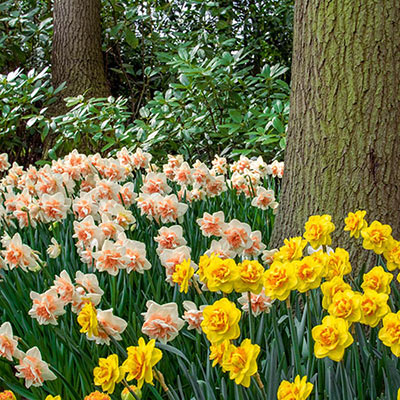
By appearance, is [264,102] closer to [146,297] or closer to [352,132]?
[352,132]

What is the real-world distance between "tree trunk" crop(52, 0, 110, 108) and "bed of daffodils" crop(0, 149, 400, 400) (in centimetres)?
304

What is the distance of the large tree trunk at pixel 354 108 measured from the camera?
6.36 feet

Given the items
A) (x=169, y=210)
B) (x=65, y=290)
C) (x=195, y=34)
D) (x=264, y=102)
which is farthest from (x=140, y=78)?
(x=65, y=290)

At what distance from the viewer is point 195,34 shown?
535cm

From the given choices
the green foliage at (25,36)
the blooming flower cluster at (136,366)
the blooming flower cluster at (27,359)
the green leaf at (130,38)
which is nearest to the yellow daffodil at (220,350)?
the blooming flower cluster at (136,366)

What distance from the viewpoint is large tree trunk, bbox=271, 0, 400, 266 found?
1.94 metres

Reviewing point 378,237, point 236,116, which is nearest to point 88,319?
point 378,237

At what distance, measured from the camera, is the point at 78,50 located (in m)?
5.36

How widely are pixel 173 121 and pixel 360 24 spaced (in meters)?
2.31

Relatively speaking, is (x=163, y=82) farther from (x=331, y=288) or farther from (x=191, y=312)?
(x=331, y=288)

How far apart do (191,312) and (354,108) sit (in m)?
1.06

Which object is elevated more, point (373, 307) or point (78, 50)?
point (78, 50)

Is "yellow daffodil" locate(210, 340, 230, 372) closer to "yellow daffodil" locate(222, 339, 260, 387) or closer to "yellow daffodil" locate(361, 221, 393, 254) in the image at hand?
"yellow daffodil" locate(222, 339, 260, 387)

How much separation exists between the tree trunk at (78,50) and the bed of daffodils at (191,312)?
3035 mm
